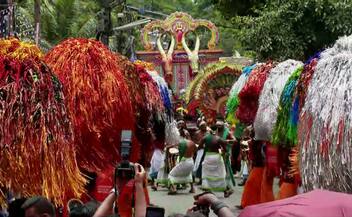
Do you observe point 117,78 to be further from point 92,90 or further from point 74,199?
point 74,199

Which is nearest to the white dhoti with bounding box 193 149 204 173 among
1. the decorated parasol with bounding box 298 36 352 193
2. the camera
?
the decorated parasol with bounding box 298 36 352 193

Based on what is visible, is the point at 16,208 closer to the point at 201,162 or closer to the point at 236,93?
the point at 236,93

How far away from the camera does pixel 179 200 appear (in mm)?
11242

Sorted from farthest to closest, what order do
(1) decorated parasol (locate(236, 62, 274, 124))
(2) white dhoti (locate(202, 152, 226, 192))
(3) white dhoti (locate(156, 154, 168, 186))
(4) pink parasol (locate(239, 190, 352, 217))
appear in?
(3) white dhoti (locate(156, 154, 168, 186)) < (2) white dhoti (locate(202, 152, 226, 192)) < (1) decorated parasol (locate(236, 62, 274, 124)) < (4) pink parasol (locate(239, 190, 352, 217))

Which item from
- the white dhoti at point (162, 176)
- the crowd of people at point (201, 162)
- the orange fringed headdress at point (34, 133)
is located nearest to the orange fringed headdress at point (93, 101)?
the orange fringed headdress at point (34, 133)

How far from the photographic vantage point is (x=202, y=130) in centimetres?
1328

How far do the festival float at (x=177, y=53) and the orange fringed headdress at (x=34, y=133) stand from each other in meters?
22.7

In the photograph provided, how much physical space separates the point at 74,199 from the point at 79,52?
1879 millimetres

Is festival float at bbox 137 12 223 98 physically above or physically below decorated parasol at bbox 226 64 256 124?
above

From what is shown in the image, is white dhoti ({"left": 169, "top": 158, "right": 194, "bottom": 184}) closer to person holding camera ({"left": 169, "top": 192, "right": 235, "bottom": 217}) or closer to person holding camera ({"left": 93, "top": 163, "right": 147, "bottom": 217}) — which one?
person holding camera ({"left": 93, "top": 163, "right": 147, "bottom": 217})

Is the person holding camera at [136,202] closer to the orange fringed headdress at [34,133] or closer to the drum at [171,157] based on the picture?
the orange fringed headdress at [34,133]

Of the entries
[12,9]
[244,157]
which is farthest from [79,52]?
[244,157]

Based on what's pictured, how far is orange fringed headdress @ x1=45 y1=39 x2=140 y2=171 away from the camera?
5879mm

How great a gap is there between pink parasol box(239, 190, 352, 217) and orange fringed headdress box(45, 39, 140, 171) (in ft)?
10.2
